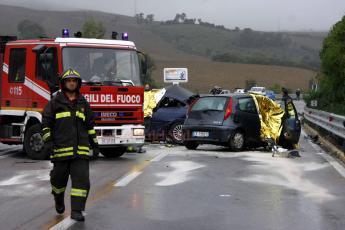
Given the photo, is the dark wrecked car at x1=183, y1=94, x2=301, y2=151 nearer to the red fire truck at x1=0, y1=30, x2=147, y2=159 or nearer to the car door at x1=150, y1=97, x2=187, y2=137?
the car door at x1=150, y1=97, x2=187, y2=137

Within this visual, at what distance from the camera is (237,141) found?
17.6 meters

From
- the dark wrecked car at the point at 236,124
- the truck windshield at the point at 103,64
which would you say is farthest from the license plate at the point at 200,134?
the truck windshield at the point at 103,64

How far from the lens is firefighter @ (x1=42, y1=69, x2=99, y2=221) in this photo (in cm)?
799

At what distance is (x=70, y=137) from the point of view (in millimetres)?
8008

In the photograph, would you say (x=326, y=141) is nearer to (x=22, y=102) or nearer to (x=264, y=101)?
(x=264, y=101)

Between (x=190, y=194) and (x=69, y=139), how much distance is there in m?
2.75

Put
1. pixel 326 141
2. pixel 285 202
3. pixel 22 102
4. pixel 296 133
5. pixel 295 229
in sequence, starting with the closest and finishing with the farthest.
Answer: pixel 295 229 → pixel 285 202 → pixel 22 102 → pixel 296 133 → pixel 326 141

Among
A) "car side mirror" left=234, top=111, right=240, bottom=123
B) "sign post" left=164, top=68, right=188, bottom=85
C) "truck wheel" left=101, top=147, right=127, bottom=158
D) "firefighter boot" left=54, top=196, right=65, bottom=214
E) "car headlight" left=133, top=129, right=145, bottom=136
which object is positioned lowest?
"firefighter boot" left=54, top=196, right=65, bottom=214

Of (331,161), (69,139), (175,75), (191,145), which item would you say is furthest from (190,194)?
(175,75)

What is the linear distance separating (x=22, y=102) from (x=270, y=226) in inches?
351

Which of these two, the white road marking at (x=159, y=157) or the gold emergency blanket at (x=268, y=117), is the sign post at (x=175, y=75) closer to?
the gold emergency blanket at (x=268, y=117)

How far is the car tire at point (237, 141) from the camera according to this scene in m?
17.5

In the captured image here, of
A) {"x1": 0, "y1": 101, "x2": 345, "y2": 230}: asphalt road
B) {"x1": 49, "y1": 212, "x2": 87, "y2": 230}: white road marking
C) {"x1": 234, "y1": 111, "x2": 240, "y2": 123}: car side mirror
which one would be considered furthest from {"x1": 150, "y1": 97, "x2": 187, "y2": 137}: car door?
{"x1": 49, "y1": 212, "x2": 87, "y2": 230}: white road marking

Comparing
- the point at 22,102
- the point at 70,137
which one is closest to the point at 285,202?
the point at 70,137
